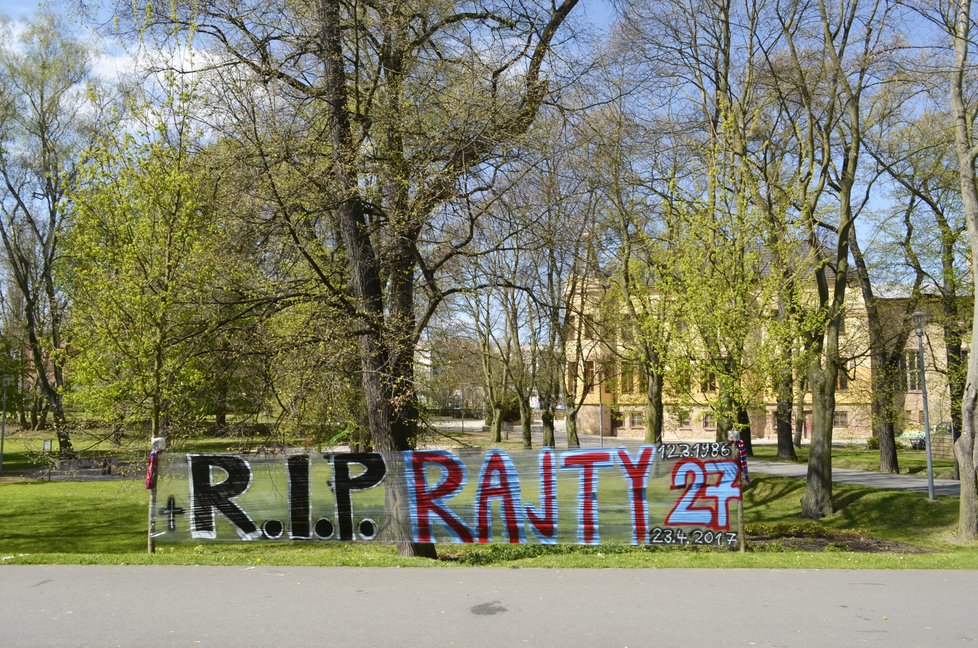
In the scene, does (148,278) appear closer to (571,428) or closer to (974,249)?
(974,249)

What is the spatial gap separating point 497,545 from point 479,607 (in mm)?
6615

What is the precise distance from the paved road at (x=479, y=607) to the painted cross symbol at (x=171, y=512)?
2.99 meters

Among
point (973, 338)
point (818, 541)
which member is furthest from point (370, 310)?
point (973, 338)

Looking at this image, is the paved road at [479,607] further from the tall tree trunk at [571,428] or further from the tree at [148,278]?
the tall tree trunk at [571,428]

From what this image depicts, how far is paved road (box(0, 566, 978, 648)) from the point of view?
21.6ft

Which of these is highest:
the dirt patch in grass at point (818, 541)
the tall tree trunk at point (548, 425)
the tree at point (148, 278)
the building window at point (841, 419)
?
the tree at point (148, 278)

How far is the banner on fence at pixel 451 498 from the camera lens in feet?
40.3

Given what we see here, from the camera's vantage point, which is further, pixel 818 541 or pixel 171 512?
pixel 818 541

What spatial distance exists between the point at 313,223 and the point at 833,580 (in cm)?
960

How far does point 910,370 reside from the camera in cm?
3259

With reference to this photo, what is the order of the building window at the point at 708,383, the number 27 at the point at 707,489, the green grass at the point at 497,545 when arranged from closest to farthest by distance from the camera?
the green grass at the point at 497,545
the number 27 at the point at 707,489
the building window at the point at 708,383

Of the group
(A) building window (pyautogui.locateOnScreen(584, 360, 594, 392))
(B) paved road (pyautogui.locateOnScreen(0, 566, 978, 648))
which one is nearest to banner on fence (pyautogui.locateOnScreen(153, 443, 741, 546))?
(B) paved road (pyautogui.locateOnScreen(0, 566, 978, 648))

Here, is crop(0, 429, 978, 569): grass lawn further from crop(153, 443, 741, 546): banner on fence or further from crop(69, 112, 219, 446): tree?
crop(69, 112, 219, 446): tree

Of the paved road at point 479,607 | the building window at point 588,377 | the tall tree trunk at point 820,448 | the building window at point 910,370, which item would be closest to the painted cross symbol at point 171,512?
the paved road at point 479,607
